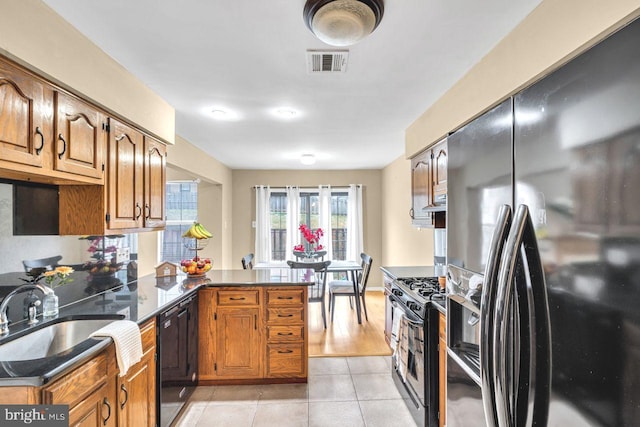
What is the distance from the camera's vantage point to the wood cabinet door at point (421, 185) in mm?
2814

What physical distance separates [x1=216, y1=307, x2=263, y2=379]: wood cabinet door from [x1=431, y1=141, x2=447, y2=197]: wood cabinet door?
185cm

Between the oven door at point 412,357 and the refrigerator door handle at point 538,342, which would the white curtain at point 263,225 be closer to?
the oven door at point 412,357

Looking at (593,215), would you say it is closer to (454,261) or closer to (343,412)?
(454,261)

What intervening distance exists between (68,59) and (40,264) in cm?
118

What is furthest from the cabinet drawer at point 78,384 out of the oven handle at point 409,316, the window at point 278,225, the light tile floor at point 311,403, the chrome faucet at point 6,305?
the window at point 278,225

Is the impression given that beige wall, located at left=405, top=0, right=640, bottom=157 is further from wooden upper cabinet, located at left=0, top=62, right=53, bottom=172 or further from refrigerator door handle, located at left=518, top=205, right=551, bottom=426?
wooden upper cabinet, located at left=0, top=62, right=53, bottom=172

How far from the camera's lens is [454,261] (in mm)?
1537

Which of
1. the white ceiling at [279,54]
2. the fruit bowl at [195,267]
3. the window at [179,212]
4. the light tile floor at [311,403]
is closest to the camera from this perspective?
the white ceiling at [279,54]

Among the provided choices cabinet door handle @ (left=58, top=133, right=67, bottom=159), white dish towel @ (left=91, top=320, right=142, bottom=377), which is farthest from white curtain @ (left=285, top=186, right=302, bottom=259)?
cabinet door handle @ (left=58, top=133, right=67, bottom=159)

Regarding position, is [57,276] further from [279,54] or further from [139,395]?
[279,54]

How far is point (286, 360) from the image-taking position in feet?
9.59

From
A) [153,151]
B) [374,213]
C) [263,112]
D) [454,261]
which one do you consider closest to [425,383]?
[454,261]

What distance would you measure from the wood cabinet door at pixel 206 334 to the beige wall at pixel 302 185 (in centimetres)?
353

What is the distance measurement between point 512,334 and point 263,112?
8.64 ft
